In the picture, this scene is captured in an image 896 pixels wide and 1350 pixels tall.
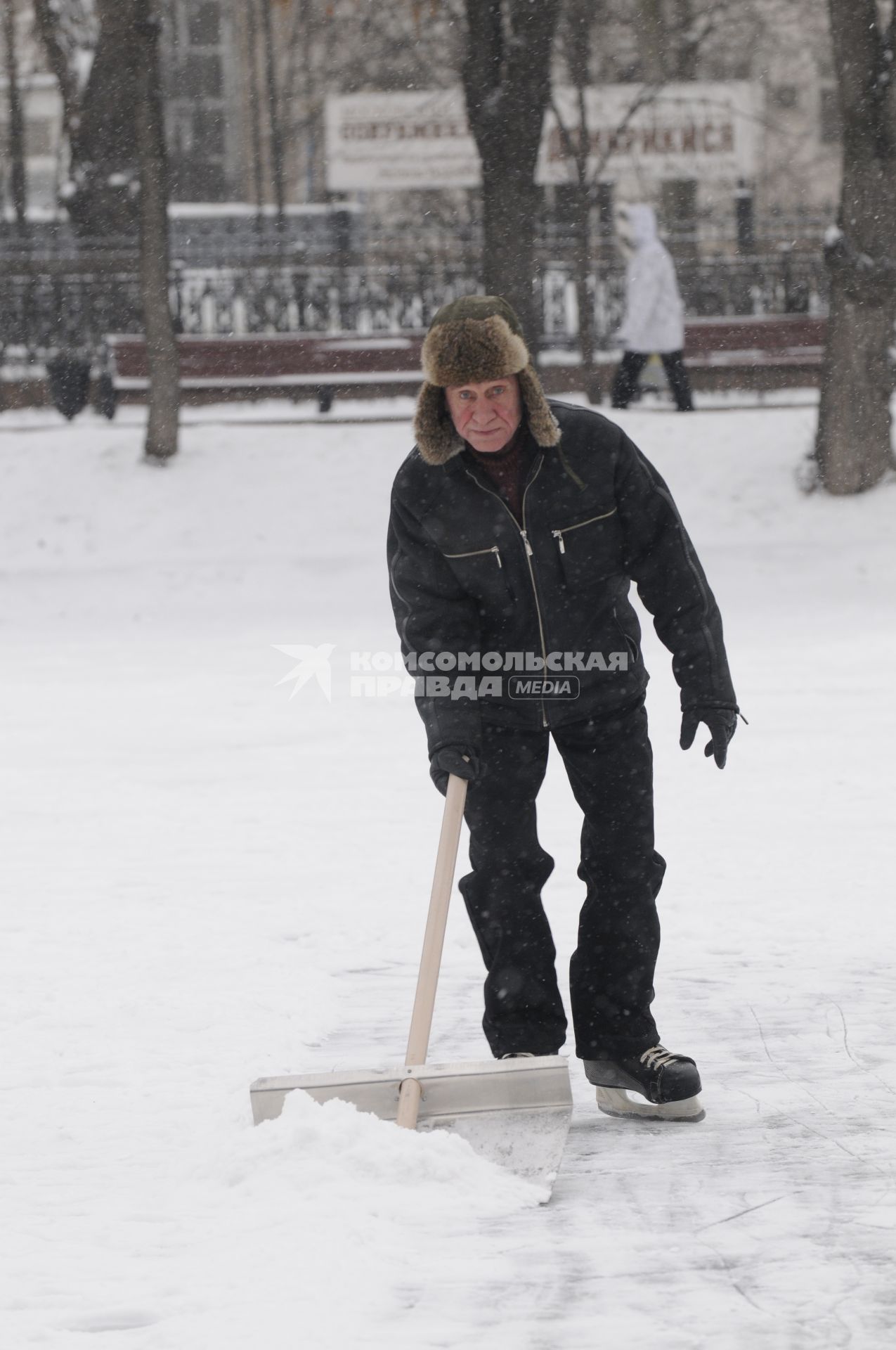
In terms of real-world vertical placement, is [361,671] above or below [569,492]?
below

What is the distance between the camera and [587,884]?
3762 millimetres

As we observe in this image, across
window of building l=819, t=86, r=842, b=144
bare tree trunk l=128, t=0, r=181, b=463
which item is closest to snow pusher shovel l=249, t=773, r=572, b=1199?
bare tree trunk l=128, t=0, r=181, b=463

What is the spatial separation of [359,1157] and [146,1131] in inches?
24.0

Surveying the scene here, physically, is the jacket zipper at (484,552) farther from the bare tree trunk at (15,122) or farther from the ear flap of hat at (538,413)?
the bare tree trunk at (15,122)

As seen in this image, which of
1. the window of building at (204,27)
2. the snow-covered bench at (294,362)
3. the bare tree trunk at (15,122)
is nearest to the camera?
the snow-covered bench at (294,362)

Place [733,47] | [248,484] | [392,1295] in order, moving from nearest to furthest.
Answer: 1. [392,1295]
2. [248,484]
3. [733,47]

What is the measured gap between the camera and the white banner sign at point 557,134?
22672 mm

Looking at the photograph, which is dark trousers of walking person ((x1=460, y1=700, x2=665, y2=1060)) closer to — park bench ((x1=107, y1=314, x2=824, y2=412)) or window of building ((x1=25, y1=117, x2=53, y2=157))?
park bench ((x1=107, y1=314, x2=824, y2=412))

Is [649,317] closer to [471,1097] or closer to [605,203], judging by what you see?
[605,203]

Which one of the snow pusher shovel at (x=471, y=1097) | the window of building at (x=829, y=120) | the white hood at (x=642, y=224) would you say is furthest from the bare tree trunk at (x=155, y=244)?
the window of building at (x=829, y=120)

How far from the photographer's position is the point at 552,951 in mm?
3803

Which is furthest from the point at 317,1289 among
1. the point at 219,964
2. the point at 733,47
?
the point at 733,47

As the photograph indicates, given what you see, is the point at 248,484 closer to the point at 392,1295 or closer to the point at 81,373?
the point at 81,373

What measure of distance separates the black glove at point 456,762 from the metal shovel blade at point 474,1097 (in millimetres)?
537
